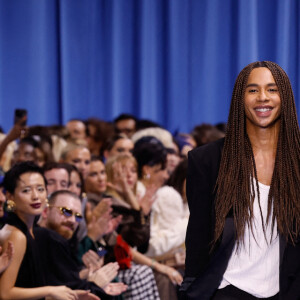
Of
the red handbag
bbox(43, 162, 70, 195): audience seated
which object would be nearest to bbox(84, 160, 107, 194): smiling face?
bbox(43, 162, 70, 195): audience seated

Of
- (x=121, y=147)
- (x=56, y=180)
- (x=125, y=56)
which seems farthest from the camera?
(x=125, y=56)

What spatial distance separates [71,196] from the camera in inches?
162

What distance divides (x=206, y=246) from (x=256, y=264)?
0.18 metres

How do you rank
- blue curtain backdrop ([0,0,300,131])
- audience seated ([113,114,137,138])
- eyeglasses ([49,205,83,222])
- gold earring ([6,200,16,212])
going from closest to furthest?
gold earring ([6,200,16,212]) → eyeglasses ([49,205,83,222]) → audience seated ([113,114,137,138]) → blue curtain backdrop ([0,0,300,131])

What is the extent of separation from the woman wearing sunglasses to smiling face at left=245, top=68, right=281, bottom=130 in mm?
Answer: 1350

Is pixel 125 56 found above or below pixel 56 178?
above

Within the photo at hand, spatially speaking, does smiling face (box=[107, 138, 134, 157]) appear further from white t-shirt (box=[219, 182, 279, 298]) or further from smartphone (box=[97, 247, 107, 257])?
white t-shirt (box=[219, 182, 279, 298])

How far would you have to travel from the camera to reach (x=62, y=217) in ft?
13.4

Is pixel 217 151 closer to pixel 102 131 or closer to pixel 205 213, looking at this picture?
pixel 205 213

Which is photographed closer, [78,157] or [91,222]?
[91,222]

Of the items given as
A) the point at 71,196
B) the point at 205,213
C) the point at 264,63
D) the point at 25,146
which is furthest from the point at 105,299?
the point at 25,146

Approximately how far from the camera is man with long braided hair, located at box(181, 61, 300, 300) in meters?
2.59

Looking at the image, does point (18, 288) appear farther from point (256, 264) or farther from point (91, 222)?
point (256, 264)

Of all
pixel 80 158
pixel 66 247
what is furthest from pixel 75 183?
pixel 66 247
